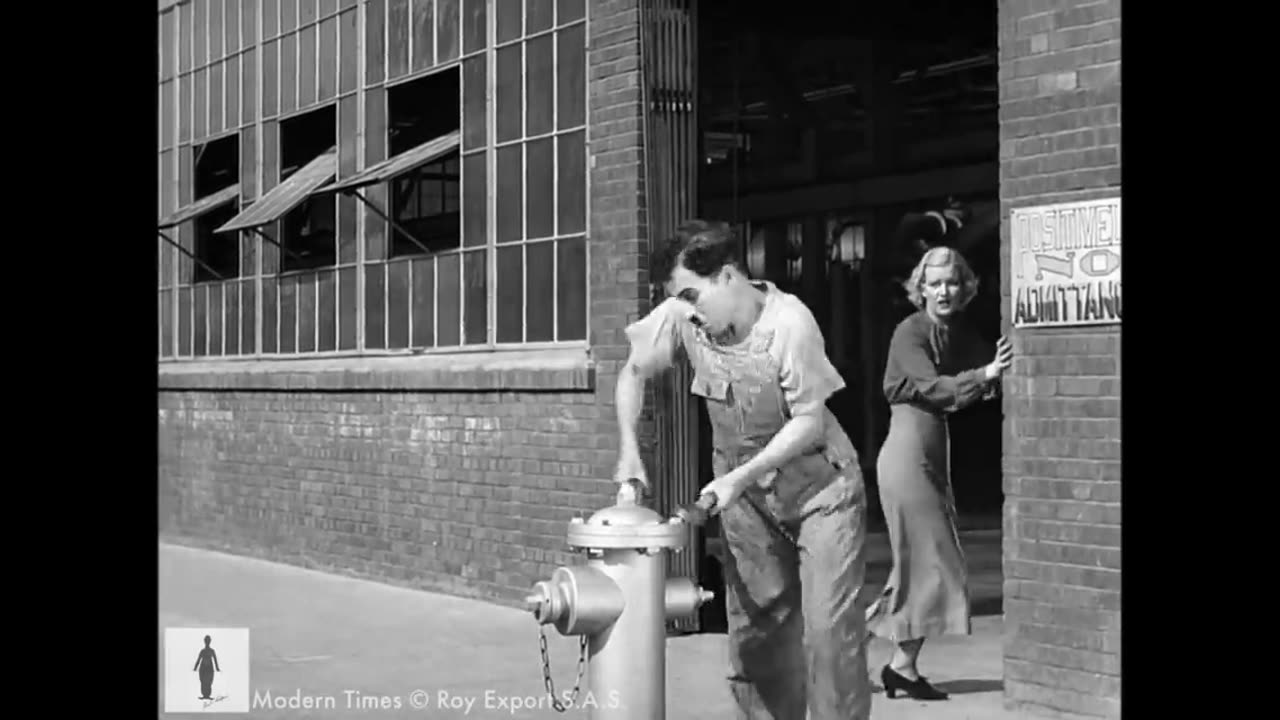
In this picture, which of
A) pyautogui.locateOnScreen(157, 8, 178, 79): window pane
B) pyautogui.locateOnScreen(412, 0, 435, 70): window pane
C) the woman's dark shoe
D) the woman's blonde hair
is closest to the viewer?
the woman's dark shoe

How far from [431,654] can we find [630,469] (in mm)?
4410

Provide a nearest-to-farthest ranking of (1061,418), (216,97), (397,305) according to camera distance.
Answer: (1061,418)
(397,305)
(216,97)

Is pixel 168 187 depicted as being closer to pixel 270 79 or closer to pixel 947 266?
pixel 270 79

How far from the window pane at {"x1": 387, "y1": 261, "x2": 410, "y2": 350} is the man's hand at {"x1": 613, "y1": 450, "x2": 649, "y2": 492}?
7.01m

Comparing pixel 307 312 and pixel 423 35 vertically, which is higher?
pixel 423 35

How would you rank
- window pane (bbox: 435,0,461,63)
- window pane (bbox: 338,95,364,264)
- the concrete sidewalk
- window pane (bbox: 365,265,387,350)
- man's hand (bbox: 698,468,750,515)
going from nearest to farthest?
man's hand (bbox: 698,468,750,515) → the concrete sidewalk → window pane (bbox: 435,0,461,63) → window pane (bbox: 365,265,387,350) → window pane (bbox: 338,95,364,264)

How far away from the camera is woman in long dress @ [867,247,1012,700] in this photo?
28.1ft

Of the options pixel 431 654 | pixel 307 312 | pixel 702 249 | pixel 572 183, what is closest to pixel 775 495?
pixel 702 249

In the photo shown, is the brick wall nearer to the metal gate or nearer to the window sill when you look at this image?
the metal gate

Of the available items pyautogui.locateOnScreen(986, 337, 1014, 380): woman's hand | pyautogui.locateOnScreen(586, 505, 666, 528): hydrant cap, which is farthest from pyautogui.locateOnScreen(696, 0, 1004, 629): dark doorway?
pyautogui.locateOnScreen(586, 505, 666, 528): hydrant cap

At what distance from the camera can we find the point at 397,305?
13461mm

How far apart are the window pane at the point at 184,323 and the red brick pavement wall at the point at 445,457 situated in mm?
365

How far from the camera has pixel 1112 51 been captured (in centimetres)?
770
